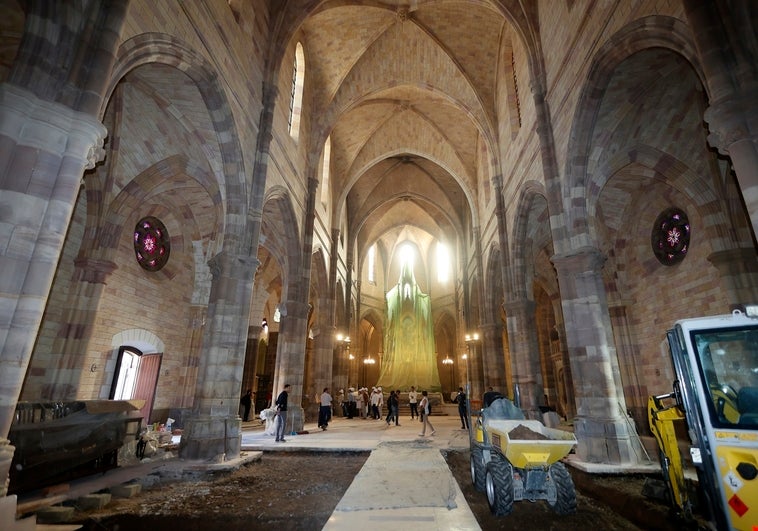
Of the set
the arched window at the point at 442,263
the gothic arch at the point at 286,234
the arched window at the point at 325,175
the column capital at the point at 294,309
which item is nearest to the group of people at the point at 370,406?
the column capital at the point at 294,309

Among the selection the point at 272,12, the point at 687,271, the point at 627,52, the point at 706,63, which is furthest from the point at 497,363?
the point at 272,12

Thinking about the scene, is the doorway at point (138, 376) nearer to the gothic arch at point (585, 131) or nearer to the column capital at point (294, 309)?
the column capital at point (294, 309)

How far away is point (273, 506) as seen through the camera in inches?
185

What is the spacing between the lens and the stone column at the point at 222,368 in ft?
24.2

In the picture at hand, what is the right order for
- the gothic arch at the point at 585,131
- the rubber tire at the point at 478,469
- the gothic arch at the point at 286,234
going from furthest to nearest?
the gothic arch at the point at 286,234 → the gothic arch at the point at 585,131 → the rubber tire at the point at 478,469

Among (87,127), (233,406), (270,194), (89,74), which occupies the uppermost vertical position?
(270,194)

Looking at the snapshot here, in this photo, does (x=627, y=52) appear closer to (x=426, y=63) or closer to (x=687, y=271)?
(x=687, y=271)

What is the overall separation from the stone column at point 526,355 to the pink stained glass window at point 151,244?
12084 mm

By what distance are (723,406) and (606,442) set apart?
174 inches

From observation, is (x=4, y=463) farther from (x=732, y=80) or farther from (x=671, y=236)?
(x=671, y=236)

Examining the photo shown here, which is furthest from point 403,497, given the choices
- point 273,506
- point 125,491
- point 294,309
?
point 294,309

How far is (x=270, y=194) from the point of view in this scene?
1071 cm

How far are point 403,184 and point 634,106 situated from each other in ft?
56.4

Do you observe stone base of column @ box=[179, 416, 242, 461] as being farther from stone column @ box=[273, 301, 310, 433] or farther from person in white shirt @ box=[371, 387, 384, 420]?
person in white shirt @ box=[371, 387, 384, 420]
